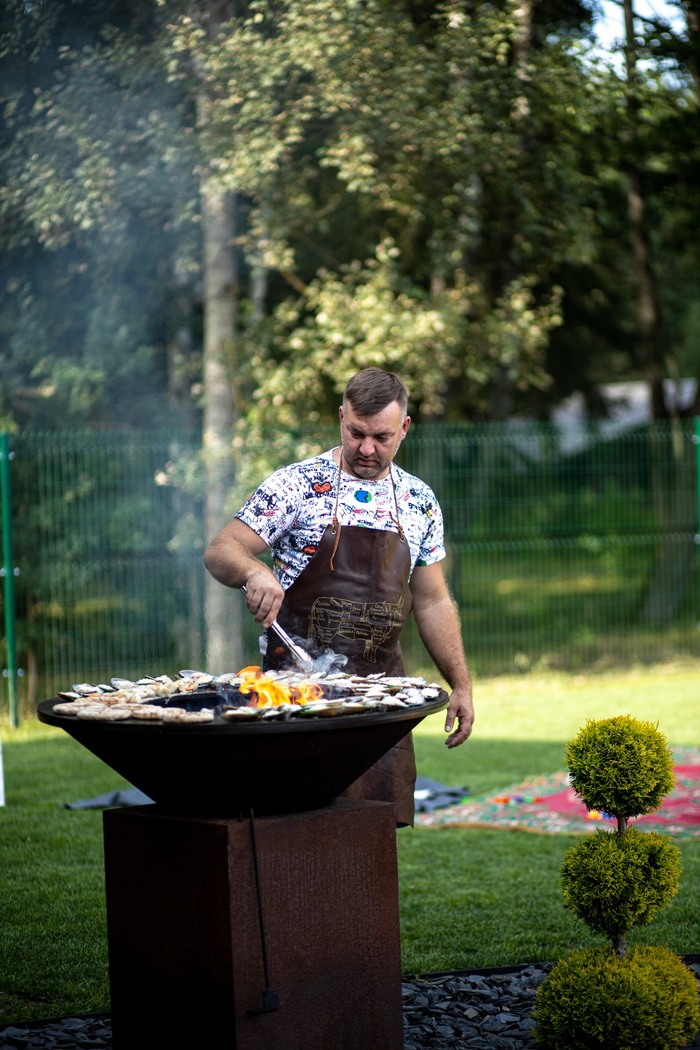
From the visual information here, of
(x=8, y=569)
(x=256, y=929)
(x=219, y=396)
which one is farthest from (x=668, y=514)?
(x=256, y=929)

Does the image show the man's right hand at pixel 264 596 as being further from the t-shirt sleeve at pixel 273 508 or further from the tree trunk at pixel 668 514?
the tree trunk at pixel 668 514

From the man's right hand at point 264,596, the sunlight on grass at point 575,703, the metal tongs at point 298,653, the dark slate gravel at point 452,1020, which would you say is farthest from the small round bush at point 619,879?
the sunlight on grass at point 575,703

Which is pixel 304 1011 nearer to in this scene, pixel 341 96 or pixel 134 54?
pixel 134 54

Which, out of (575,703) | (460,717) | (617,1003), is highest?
(460,717)

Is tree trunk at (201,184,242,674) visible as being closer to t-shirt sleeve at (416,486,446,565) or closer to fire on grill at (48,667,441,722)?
t-shirt sleeve at (416,486,446,565)

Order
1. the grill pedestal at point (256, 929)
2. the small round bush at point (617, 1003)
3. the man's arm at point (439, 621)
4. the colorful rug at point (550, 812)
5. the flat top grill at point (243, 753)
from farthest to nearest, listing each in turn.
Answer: the colorful rug at point (550, 812), the man's arm at point (439, 621), the small round bush at point (617, 1003), the grill pedestal at point (256, 929), the flat top grill at point (243, 753)

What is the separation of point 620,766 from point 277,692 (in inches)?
36.4

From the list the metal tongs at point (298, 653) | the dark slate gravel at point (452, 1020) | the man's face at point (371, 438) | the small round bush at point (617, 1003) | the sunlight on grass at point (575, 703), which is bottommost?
the sunlight on grass at point (575, 703)

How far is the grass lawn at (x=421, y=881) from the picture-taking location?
429cm

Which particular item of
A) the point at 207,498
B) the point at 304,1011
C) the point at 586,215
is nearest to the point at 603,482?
the point at 586,215

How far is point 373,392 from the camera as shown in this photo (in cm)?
366

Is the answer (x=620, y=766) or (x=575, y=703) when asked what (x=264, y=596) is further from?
(x=575, y=703)

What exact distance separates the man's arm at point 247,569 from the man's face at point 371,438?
0.37 metres

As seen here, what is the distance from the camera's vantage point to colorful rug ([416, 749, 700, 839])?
6.23 metres
